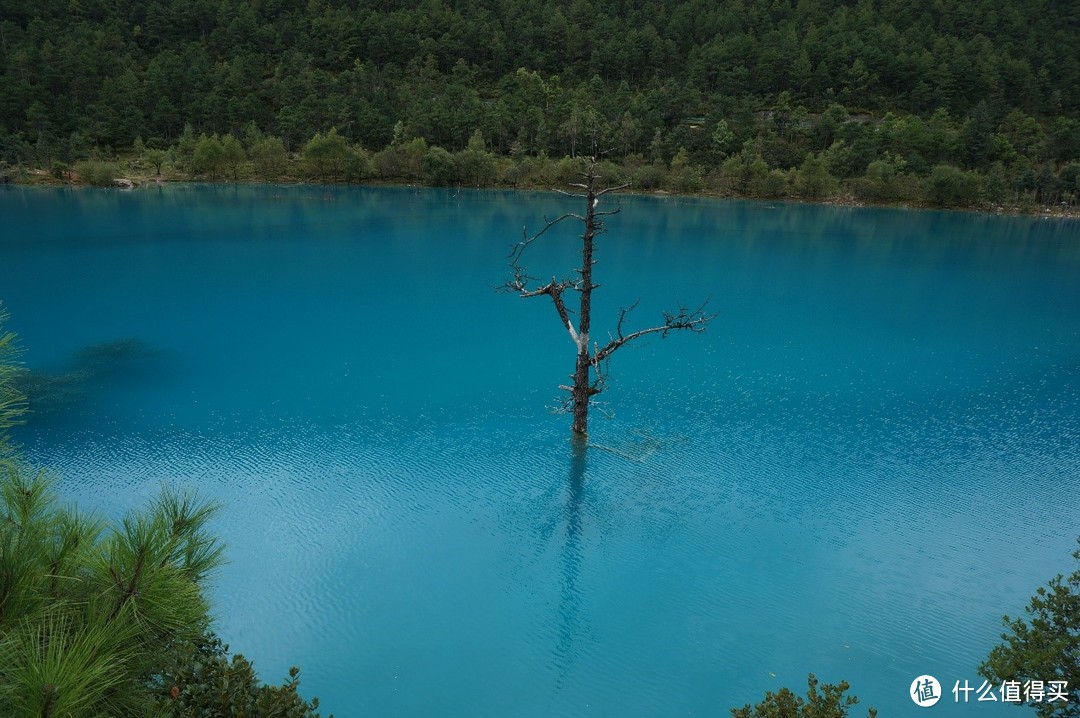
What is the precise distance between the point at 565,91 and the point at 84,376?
94374 millimetres

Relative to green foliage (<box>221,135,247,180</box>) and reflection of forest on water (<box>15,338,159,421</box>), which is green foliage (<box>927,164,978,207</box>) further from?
reflection of forest on water (<box>15,338,159,421</box>)

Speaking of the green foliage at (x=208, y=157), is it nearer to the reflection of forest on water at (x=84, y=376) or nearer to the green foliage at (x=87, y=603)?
the reflection of forest on water at (x=84, y=376)

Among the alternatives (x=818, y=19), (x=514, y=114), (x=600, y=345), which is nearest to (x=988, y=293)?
(x=600, y=345)

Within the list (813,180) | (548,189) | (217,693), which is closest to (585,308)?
(217,693)

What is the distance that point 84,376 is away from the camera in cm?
1784

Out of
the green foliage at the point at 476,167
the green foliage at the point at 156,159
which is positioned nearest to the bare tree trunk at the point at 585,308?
the green foliage at the point at 476,167

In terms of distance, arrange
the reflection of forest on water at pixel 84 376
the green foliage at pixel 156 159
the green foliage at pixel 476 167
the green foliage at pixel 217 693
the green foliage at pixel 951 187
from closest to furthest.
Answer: the green foliage at pixel 217 693 → the reflection of forest on water at pixel 84 376 → the green foliage at pixel 951 187 → the green foliage at pixel 156 159 → the green foliage at pixel 476 167

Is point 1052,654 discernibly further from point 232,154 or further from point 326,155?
point 232,154

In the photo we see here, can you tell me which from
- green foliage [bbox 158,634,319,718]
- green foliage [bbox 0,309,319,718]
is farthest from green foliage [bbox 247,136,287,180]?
green foliage [bbox 0,309,319,718]

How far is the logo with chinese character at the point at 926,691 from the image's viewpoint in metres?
7.82

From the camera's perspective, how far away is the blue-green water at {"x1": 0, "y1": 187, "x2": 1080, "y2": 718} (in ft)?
28.0

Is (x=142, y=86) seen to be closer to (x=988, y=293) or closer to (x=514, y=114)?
(x=514, y=114)

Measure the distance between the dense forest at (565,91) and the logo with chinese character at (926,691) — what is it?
176 ft

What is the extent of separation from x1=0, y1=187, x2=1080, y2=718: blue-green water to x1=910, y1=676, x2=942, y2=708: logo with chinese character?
126 millimetres
